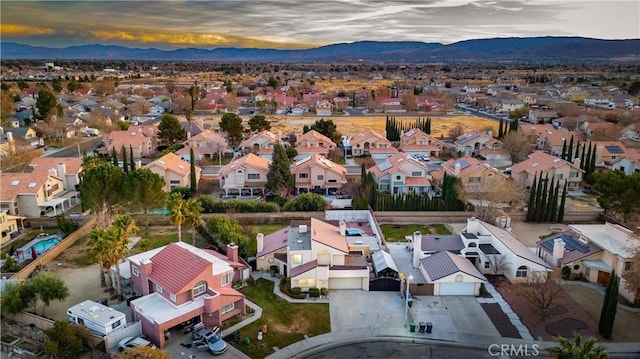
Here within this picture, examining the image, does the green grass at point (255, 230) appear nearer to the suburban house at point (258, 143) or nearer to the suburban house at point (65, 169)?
the suburban house at point (65, 169)

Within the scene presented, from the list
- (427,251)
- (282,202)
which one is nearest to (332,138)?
(282,202)

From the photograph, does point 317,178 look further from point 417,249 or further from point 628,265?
point 628,265

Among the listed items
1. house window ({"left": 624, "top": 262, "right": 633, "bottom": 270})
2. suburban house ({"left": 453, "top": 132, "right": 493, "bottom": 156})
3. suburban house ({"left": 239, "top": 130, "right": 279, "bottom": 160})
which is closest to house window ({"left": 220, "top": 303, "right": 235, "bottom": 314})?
house window ({"left": 624, "top": 262, "right": 633, "bottom": 270})

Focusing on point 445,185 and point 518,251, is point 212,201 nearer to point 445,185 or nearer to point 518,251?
point 445,185

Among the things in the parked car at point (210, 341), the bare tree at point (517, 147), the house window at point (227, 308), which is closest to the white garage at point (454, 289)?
the house window at point (227, 308)

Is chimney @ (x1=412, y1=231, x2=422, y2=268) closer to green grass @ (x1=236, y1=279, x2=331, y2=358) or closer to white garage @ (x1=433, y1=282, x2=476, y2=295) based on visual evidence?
white garage @ (x1=433, y1=282, x2=476, y2=295)

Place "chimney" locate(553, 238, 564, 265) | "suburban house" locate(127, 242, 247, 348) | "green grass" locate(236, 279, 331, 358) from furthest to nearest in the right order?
"chimney" locate(553, 238, 564, 265), "suburban house" locate(127, 242, 247, 348), "green grass" locate(236, 279, 331, 358)
